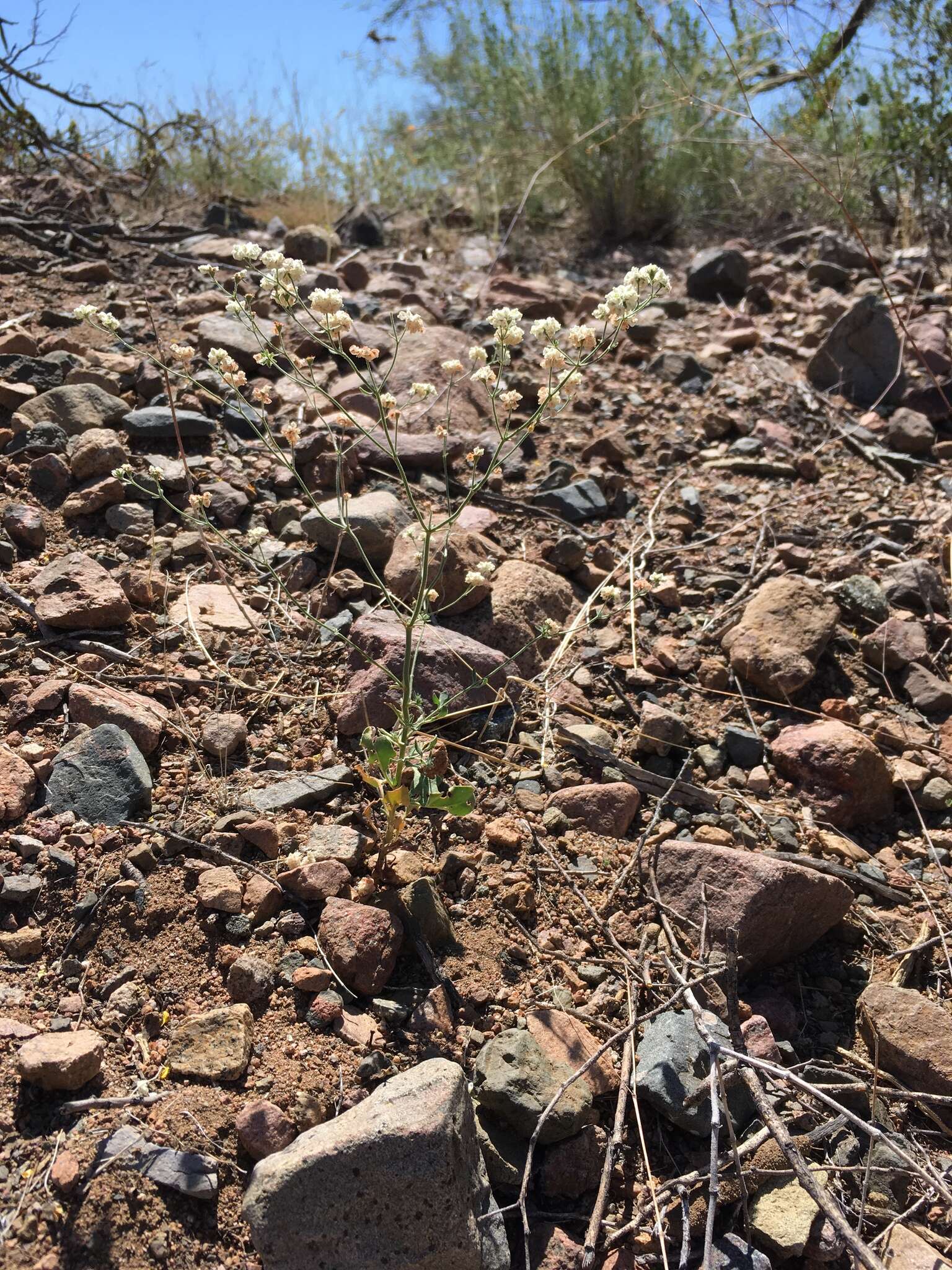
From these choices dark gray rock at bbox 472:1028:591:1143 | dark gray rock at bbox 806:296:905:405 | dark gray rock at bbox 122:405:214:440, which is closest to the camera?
dark gray rock at bbox 472:1028:591:1143

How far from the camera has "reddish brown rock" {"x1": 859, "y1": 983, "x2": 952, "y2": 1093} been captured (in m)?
1.92

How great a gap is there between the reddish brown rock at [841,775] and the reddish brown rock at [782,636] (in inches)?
8.9

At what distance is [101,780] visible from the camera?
217cm

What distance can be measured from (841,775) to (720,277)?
3.73 meters

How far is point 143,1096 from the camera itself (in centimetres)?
167

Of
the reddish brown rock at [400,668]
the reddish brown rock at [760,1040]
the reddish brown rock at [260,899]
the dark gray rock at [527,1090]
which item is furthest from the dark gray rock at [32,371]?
the reddish brown rock at [760,1040]

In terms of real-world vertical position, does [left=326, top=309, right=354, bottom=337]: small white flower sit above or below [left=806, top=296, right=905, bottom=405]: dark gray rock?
above

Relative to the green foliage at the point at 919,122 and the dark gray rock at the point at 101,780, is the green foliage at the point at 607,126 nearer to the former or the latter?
the green foliage at the point at 919,122

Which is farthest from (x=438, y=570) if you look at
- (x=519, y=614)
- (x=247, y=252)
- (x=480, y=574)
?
(x=247, y=252)

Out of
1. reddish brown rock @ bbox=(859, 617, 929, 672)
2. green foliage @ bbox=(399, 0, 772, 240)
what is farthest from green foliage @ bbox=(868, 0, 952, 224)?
reddish brown rock @ bbox=(859, 617, 929, 672)

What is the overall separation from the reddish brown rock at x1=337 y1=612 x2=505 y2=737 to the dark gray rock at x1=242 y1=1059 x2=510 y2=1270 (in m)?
1.08

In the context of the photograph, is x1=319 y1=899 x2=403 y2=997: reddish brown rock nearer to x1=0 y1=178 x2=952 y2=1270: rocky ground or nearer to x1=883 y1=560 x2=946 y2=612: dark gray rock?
x1=0 y1=178 x2=952 y2=1270: rocky ground

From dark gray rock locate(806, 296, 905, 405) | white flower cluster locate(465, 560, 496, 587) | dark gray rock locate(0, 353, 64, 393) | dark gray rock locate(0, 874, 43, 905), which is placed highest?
dark gray rock locate(0, 353, 64, 393)

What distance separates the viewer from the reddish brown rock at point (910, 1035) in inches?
75.7
